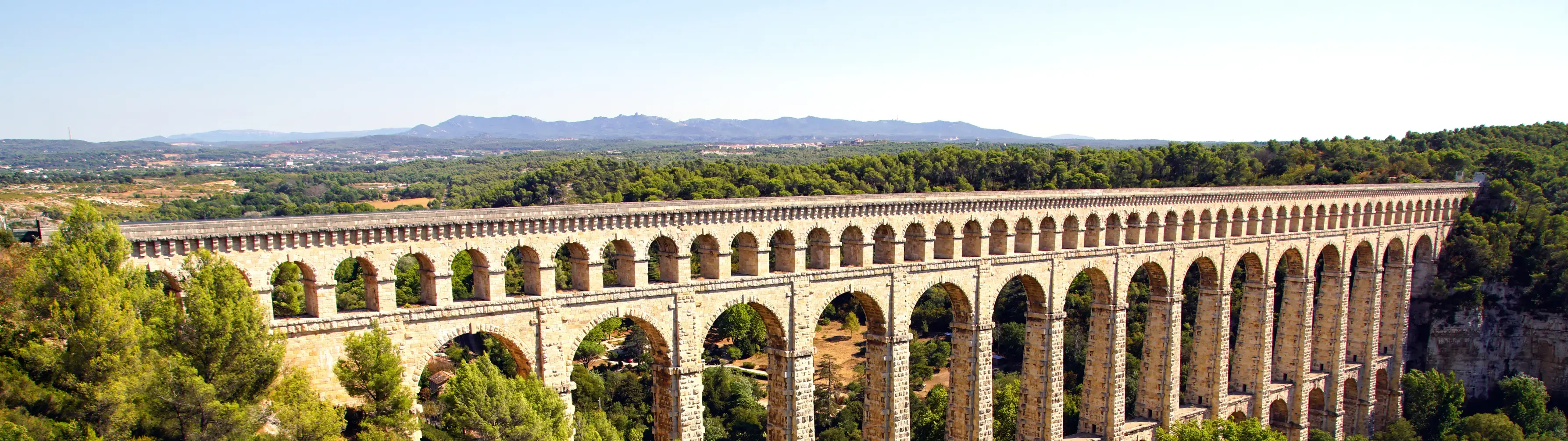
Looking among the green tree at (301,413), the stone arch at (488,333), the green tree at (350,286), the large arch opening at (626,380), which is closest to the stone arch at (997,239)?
the large arch opening at (626,380)

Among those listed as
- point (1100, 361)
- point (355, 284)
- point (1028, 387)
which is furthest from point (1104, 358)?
point (355, 284)

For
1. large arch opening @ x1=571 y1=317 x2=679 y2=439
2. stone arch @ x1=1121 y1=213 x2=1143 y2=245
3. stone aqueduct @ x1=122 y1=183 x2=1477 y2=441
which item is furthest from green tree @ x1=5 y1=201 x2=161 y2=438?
stone arch @ x1=1121 y1=213 x2=1143 y2=245

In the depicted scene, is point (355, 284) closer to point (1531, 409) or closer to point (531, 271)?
point (531, 271)

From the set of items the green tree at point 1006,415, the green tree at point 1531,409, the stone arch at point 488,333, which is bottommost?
the green tree at point 1531,409

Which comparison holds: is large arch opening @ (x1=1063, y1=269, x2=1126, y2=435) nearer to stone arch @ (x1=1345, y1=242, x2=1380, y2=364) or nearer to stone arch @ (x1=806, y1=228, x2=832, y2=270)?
stone arch @ (x1=806, y1=228, x2=832, y2=270)

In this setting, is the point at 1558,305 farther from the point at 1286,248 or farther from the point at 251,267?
the point at 251,267

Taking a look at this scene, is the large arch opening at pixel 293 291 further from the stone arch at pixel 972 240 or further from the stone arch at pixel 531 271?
the stone arch at pixel 972 240

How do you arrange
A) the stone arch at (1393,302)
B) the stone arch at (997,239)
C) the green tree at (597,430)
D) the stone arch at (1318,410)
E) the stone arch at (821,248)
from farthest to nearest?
1. the stone arch at (1393,302)
2. the stone arch at (1318,410)
3. the stone arch at (997,239)
4. the stone arch at (821,248)
5. the green tree at (597,430)
